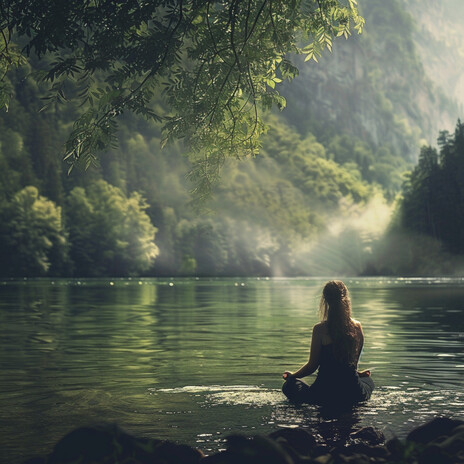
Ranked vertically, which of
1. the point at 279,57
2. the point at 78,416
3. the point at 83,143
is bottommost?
the point at 78,416

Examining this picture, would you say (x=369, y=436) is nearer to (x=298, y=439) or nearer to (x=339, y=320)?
(x=298, y=439)

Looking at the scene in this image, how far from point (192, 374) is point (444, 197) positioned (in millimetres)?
134436

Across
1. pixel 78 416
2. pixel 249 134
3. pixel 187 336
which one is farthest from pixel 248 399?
pixel 187 336

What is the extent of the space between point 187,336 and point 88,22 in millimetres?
19781

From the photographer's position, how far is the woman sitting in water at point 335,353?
14.9 meters

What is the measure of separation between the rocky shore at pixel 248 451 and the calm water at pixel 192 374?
160 cm

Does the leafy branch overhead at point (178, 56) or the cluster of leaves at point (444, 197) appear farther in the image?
the cluster of leaves at point (444, 197)

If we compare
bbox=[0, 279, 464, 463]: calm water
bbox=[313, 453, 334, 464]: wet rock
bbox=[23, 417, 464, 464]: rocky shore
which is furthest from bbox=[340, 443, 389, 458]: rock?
bbox=[0, 279, 464, 463]: calm water

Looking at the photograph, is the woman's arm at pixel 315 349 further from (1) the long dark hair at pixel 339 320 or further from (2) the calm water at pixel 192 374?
(2) the calm water at pixel 192 374

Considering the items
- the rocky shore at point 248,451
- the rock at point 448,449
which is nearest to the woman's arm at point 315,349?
the rocky shore at point 248,451

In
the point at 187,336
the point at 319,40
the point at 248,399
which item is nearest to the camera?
the point at 319,40

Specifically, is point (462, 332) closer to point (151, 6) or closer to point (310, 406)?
point (310, 406)

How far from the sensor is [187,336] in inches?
1277

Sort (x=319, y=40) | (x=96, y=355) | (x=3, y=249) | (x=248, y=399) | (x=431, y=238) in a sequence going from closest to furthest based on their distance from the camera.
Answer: (x=319, y=40) < (x=248, y=399) < (x=96, y=355) < (x=3, y=249) < (x=431, y=238)
